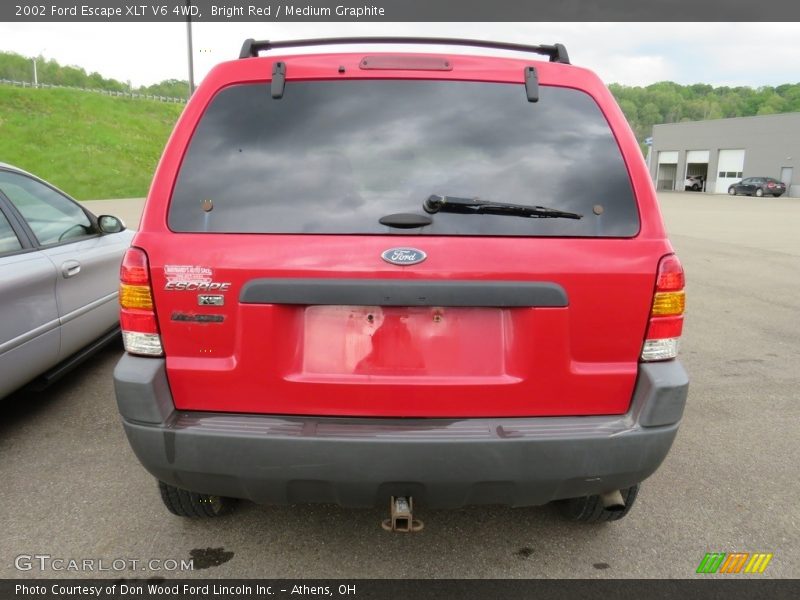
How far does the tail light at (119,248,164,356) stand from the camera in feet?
6.81

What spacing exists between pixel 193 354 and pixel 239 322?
215 mm

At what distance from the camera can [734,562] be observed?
251 cm

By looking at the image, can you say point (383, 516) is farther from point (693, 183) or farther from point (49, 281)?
point (693, 183)

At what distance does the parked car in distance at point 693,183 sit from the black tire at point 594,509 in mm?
58878

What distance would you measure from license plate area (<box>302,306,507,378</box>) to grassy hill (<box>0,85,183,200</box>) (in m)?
39.4

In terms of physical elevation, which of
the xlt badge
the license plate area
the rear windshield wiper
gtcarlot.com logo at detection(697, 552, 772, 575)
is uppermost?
the rear windshield wiper

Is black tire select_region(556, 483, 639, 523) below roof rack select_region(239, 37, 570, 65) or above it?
below

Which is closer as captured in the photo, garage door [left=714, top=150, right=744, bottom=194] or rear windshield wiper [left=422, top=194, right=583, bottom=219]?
rear windshield wiper [left=422, top=194, right=583, bottom=219]

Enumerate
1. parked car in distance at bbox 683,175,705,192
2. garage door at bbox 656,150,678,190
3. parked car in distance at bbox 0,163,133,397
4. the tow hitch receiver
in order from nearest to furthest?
the tow hitch receiver → parked car in distance at bbox 0,163,133,397 → parked car in distance at bbox 683,175,705,192 → garage door at bbox 656,150,678,190

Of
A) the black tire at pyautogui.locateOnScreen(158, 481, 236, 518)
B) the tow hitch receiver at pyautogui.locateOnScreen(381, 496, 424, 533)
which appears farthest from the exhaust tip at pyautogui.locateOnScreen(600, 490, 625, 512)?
the black tire at pyautogui.locateOnScreen(158, 481, 236, 518)

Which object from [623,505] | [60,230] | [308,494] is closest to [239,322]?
[308,494]

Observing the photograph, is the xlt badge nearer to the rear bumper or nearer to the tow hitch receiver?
the rear bumper

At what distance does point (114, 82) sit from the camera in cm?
11731

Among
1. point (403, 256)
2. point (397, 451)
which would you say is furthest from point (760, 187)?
point (397, 451)
